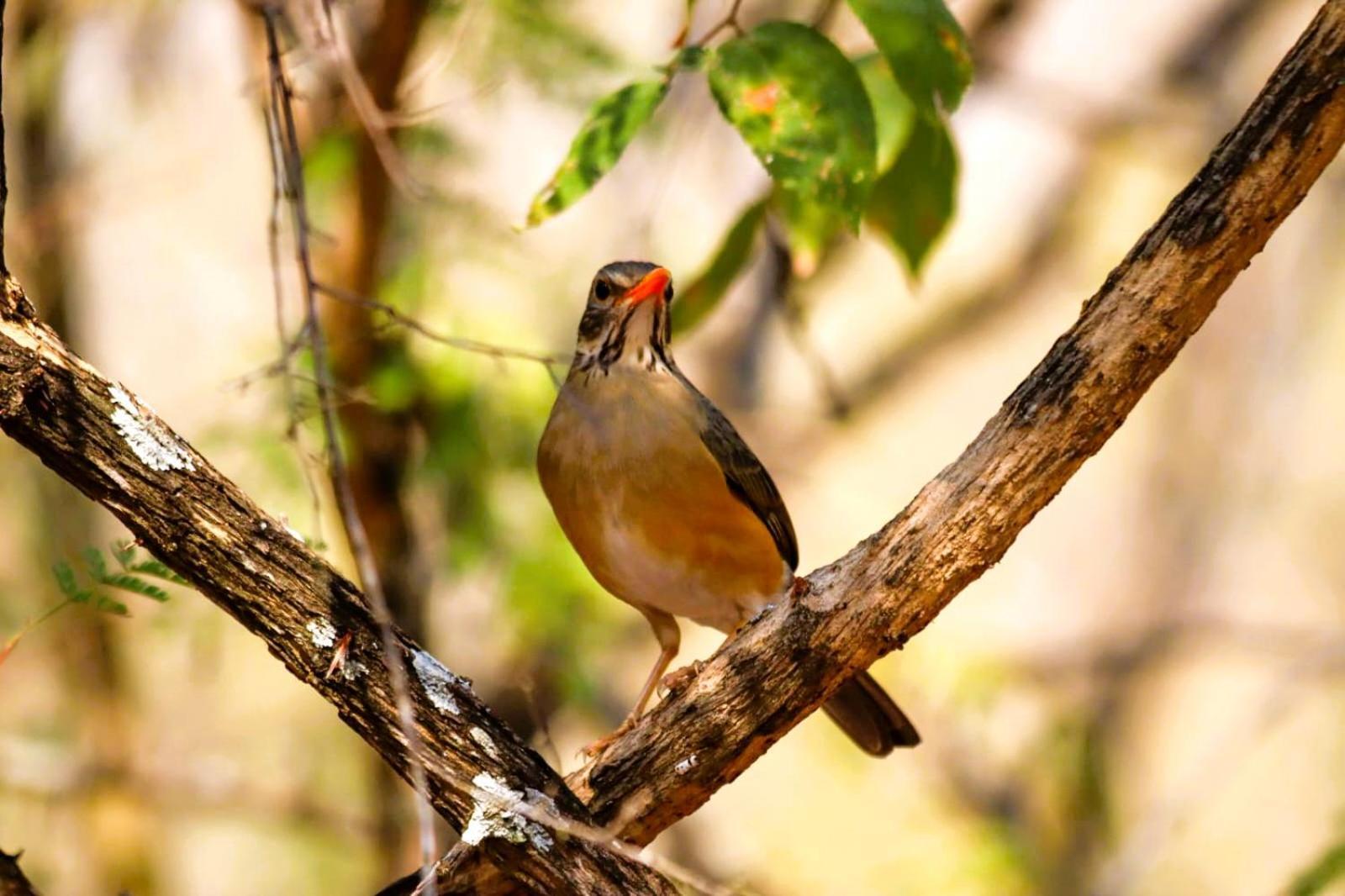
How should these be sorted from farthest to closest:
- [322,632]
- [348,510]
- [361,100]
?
[361,100], [322,632], [348,510]

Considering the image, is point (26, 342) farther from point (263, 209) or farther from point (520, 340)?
point (263, 209)

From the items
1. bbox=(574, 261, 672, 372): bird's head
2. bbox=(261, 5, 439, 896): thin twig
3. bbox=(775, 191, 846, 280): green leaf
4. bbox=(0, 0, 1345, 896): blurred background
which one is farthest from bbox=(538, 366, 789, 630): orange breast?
bbox=(261, 5, 439, 896): thin twig

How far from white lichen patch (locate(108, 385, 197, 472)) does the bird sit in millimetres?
1827

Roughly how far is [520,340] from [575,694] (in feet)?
5.31

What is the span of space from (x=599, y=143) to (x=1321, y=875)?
94.2 inches

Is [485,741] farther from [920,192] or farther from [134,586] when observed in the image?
[920,192]

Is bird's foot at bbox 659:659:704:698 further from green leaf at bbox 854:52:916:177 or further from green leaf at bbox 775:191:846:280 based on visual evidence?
green leaf at bbox 854:52:916:177

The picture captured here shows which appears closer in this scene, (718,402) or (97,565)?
(97,565)

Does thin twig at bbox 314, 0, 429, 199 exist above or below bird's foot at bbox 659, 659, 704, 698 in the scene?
above

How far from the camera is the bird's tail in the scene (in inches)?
182

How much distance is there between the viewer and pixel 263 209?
9609 mm

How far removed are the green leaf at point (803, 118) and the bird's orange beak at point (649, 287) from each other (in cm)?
174

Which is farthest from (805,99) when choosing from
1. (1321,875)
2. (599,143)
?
(1321,875)

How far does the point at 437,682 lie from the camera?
3.03 m
